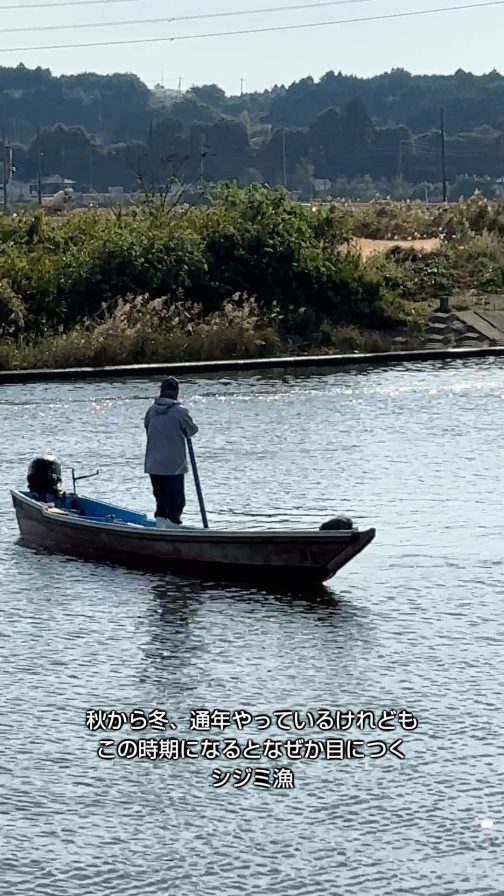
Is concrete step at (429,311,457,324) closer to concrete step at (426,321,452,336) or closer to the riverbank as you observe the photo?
concrete step at (426,321,452,336)

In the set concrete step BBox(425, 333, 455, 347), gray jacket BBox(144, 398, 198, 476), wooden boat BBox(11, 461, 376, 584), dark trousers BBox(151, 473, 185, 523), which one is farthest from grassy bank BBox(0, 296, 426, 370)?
gray jacket BBox(144, 398, 198, 476)

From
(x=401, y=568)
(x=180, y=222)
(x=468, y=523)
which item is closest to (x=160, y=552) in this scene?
(x=401, y=568)

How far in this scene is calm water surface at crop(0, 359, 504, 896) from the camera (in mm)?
9391

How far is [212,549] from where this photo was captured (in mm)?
16359

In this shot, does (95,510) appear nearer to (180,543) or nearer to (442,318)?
(180,543)

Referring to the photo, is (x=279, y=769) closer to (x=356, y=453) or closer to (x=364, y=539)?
(x=364, y=539)

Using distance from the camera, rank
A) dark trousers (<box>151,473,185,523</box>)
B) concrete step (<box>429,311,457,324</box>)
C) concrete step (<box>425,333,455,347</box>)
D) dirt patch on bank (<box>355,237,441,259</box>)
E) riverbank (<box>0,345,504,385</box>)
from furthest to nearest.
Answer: dirt patch on bank (<box>355,237,441,259</box>), concrete step (<box>429,311,457,324</box>), concrete step (<box>425,333,455,347</box>), riverbank (<box>0,345,504,385</box>), dark trousers (<box>151,473,185,523</box>)

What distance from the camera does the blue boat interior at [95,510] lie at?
59.3 feet

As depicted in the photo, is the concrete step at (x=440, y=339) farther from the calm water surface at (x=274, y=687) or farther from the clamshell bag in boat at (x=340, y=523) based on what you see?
the clamshell bag in boat at (x=340, y=523)

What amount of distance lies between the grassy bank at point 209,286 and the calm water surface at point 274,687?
15509mm

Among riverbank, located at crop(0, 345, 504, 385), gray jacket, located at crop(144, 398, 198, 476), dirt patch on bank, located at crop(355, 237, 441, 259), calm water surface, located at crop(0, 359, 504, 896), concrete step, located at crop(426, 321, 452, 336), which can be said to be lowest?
riverbank, located at crop(0, 345, 504, 385)

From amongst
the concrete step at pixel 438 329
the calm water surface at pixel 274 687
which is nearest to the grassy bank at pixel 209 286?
the concrete step at pixel 438 329

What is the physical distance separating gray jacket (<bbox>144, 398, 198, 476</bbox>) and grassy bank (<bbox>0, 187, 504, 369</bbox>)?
72.7 feet

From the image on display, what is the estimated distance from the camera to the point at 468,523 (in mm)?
19062
